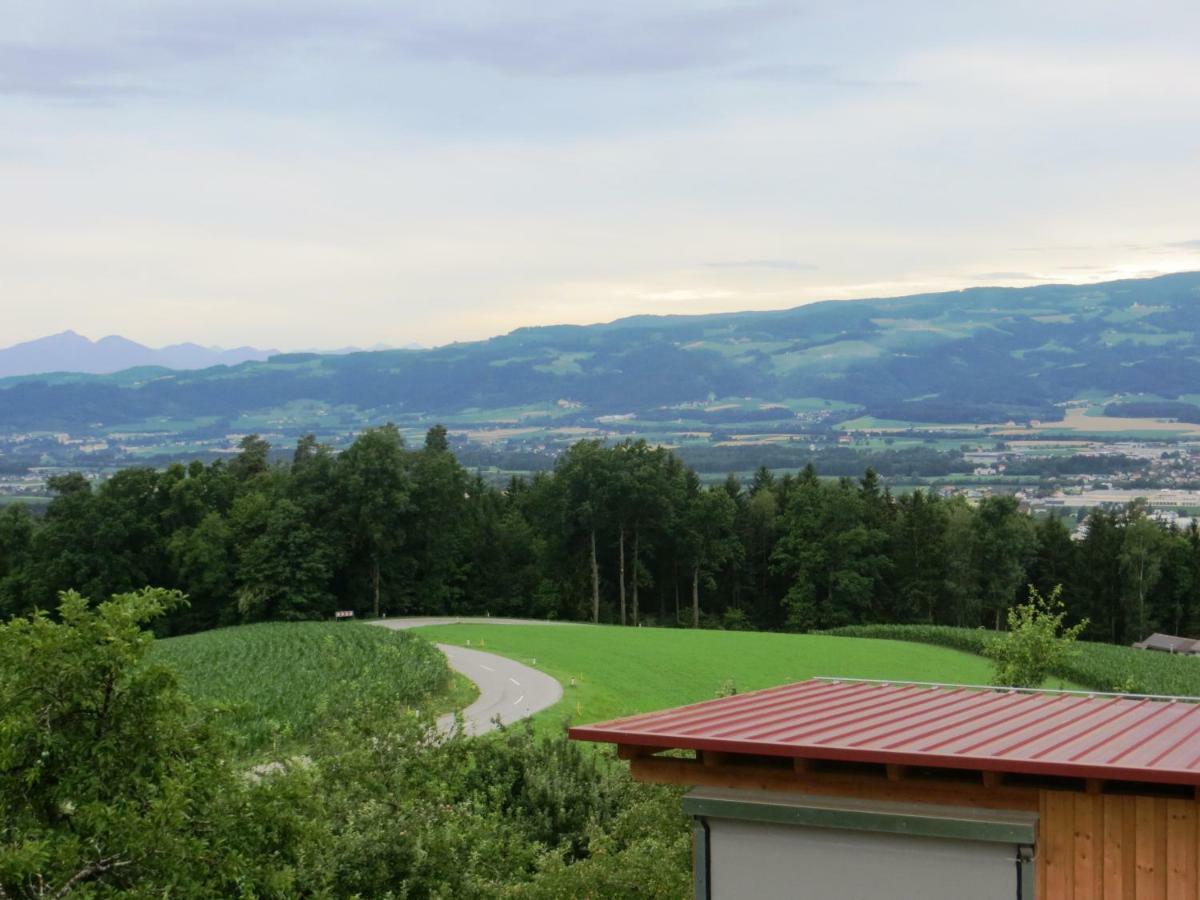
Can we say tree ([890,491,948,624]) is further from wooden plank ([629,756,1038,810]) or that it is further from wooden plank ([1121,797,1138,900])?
wooden plank ([1121,797,1138,900])

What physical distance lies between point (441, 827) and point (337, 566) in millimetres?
62071

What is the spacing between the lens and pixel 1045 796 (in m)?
8.29

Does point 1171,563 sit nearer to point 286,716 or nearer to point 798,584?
point 798,584

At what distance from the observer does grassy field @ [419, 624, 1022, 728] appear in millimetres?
43188

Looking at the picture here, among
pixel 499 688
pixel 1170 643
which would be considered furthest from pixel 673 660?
pixel 1170 643

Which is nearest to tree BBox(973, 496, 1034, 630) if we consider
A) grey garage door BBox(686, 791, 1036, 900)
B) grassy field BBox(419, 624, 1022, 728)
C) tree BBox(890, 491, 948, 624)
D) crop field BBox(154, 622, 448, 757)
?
tree BBox(890, 491, 948, 624)

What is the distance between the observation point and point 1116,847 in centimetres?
812

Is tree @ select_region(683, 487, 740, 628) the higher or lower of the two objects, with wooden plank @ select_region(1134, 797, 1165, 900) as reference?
lower

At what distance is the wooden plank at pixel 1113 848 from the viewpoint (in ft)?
26.6

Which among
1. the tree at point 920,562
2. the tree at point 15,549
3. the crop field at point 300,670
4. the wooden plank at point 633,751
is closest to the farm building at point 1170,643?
the tree at point 920,562

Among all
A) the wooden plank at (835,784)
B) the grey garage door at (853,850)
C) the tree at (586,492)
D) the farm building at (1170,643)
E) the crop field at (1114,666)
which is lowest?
the farm building at (1170,643)

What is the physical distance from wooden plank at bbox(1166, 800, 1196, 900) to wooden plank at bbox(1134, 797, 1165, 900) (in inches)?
2.7

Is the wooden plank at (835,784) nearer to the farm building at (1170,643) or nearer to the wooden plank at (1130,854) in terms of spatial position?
the wooden plank at (1130,854)

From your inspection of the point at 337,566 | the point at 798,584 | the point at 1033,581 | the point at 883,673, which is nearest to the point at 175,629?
the point at 337,566
